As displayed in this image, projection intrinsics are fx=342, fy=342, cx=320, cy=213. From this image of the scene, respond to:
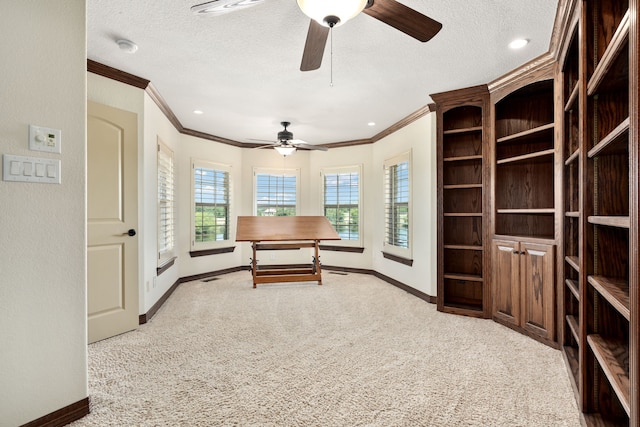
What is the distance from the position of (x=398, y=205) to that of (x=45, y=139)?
4.46 metres

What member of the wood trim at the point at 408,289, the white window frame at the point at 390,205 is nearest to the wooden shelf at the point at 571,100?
the white window frame at the point at 390,205

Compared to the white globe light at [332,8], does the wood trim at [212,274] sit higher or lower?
lower

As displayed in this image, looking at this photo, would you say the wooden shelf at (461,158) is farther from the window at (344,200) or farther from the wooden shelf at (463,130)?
the window at (344,200)

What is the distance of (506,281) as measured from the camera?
343 cm

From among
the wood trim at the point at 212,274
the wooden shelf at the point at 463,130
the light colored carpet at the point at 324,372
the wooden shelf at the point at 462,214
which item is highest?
the wooden shelf at the point at 463,130

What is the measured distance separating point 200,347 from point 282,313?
116 cm

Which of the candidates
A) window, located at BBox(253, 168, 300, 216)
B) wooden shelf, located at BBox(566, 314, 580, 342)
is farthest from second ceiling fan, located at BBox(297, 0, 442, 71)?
window, located at BBox(253, 168, 300, 216)

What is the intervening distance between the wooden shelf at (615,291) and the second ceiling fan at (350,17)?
5.17 feet

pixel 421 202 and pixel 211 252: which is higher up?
pixel 421 202

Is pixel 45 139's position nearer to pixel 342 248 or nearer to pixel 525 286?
pixel 525 286

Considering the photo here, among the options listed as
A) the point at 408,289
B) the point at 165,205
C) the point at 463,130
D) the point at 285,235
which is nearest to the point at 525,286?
the point at 463,130

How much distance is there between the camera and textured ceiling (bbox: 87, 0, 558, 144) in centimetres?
235

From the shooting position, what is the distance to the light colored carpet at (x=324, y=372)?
1930mm

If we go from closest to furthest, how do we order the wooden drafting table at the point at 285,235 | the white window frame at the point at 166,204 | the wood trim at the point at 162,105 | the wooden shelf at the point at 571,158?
the wooden shelf at the point at 571,158
the wood trim at the point at 162,105
the white window frame at the point at 166,204
the wooden drafting table at the point at 285,235
